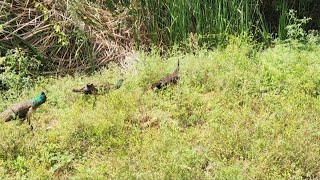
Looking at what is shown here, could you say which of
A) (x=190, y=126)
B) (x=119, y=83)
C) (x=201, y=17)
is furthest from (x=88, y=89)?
(x=201, y=17)

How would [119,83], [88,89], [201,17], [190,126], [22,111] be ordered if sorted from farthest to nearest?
[201,17]
[119,83]
[88,89]
[22,111]
[190,126]

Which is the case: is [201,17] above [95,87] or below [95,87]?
above

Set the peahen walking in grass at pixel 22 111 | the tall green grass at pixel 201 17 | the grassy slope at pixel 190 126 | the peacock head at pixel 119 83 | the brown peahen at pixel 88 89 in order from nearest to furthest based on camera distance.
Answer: the grassy slope at pixel 190 126 → the peahen walking in grass at pixel 22 111 → the brown peahen at pixel 88 89 → the peacock head at pixel 119 83 → the tall green grass at pixel 201 17

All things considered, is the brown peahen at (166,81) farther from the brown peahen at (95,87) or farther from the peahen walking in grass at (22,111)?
the peahen walking in grass at (22,111)

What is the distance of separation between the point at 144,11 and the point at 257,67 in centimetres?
160

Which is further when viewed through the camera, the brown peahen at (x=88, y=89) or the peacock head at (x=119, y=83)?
the peacock head at (x=119, y=83)

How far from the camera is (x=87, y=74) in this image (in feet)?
16.9

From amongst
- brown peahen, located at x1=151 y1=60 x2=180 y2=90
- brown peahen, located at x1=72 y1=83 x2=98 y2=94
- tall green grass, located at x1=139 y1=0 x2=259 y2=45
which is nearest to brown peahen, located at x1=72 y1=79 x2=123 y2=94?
brown peahen, located at x1=72 y1=83 x2=98 y2=94

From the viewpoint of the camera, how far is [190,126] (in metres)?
3.62

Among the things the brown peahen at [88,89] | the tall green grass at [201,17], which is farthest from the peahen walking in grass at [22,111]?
the tall green grass at [201,17]

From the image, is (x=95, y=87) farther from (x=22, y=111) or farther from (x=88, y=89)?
(x=22, y=111)

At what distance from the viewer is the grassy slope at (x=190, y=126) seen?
119 inches

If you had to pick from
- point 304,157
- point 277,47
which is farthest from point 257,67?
point 304,157

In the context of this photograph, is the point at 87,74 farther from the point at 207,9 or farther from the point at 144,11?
the point at 207,9
